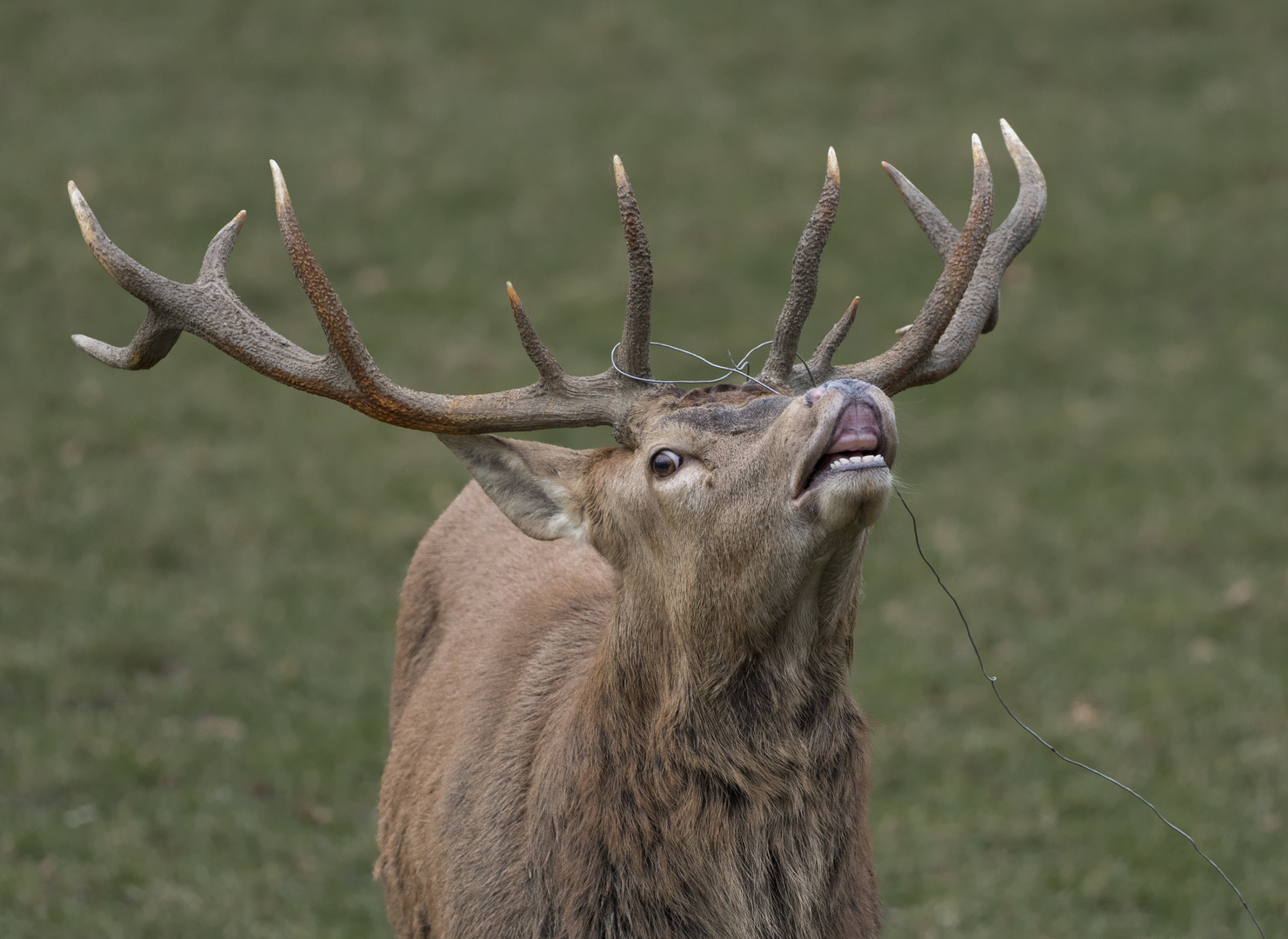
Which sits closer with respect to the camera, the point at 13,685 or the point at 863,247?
the point at 13,685

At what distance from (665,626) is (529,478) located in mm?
648

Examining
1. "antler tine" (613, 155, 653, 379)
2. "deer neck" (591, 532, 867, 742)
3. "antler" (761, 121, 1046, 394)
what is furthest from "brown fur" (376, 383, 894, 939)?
"antler" (761, 121, 1046, 394)

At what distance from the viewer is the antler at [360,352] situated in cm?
364

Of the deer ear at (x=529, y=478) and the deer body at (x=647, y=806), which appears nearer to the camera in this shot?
the deer body at (x=647, y=806)

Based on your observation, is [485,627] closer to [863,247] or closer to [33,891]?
[33,891]

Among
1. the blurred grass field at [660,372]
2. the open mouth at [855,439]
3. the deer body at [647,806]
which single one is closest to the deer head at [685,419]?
the open mouth at [855,439]

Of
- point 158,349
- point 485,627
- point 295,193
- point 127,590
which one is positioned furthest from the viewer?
point 295,193

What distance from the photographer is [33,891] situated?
→ 5.36 meters

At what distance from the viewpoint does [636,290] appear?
3602mm

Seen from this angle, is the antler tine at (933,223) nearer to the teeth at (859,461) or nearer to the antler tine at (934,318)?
the antler tine at (934,318)

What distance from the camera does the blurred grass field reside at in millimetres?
6027

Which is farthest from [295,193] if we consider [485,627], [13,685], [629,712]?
[629,712]

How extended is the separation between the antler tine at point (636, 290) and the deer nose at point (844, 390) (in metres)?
0.56

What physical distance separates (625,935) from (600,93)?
12.5 m
